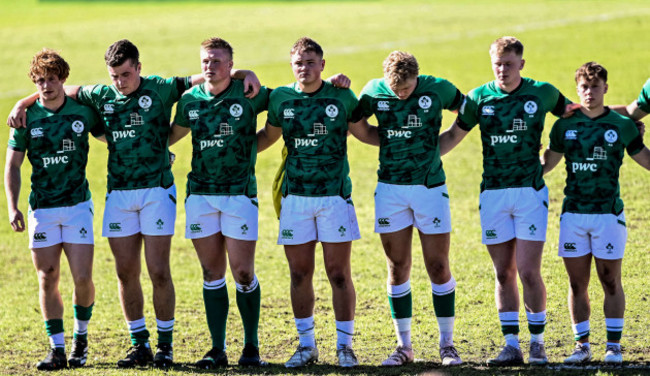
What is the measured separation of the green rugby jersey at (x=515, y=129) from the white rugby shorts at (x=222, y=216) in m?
2.12

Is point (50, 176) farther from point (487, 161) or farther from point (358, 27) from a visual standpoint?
point (358, 27)

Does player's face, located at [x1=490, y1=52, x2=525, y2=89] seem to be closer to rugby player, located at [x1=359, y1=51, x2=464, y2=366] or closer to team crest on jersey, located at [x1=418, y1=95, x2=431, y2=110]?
rugby player, located at [x1=359, y1=51, x2=464, y2=366]

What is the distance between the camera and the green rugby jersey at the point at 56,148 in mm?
8742

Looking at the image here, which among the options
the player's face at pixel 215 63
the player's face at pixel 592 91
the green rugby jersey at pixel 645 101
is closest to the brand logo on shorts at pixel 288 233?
the player's face at pixel 215 63

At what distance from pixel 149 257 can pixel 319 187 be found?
1.70 m

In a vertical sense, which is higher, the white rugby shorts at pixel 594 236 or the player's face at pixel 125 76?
the player's face at pixel 125 76

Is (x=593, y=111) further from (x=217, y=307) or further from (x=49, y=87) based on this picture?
(x=49, y=87)

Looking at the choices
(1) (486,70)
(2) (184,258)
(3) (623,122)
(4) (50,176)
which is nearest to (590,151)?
(3) (623,122)

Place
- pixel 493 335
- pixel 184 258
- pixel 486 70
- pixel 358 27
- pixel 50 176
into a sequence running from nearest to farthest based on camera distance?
pixel 50 176 < pixel 493 335 < pixel 184 258 < pixel 486 70 < pixel 358 27

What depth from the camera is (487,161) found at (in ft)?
27.8

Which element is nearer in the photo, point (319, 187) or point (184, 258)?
point (319, 187)

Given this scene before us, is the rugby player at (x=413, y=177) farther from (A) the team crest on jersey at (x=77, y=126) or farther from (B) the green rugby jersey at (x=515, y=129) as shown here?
(A) the team crest on jersey at (x=77, y=126)

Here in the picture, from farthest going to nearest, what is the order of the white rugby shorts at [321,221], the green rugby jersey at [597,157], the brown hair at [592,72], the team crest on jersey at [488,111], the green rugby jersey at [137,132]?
the green rugby jersey at [137,132], the white rugby shorts at [321,221], the team crest on jersey at [488,111], the green rugby jersey at [597,157], the brown hair at [592,72]

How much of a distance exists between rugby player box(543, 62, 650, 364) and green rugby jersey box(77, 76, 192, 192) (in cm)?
354
